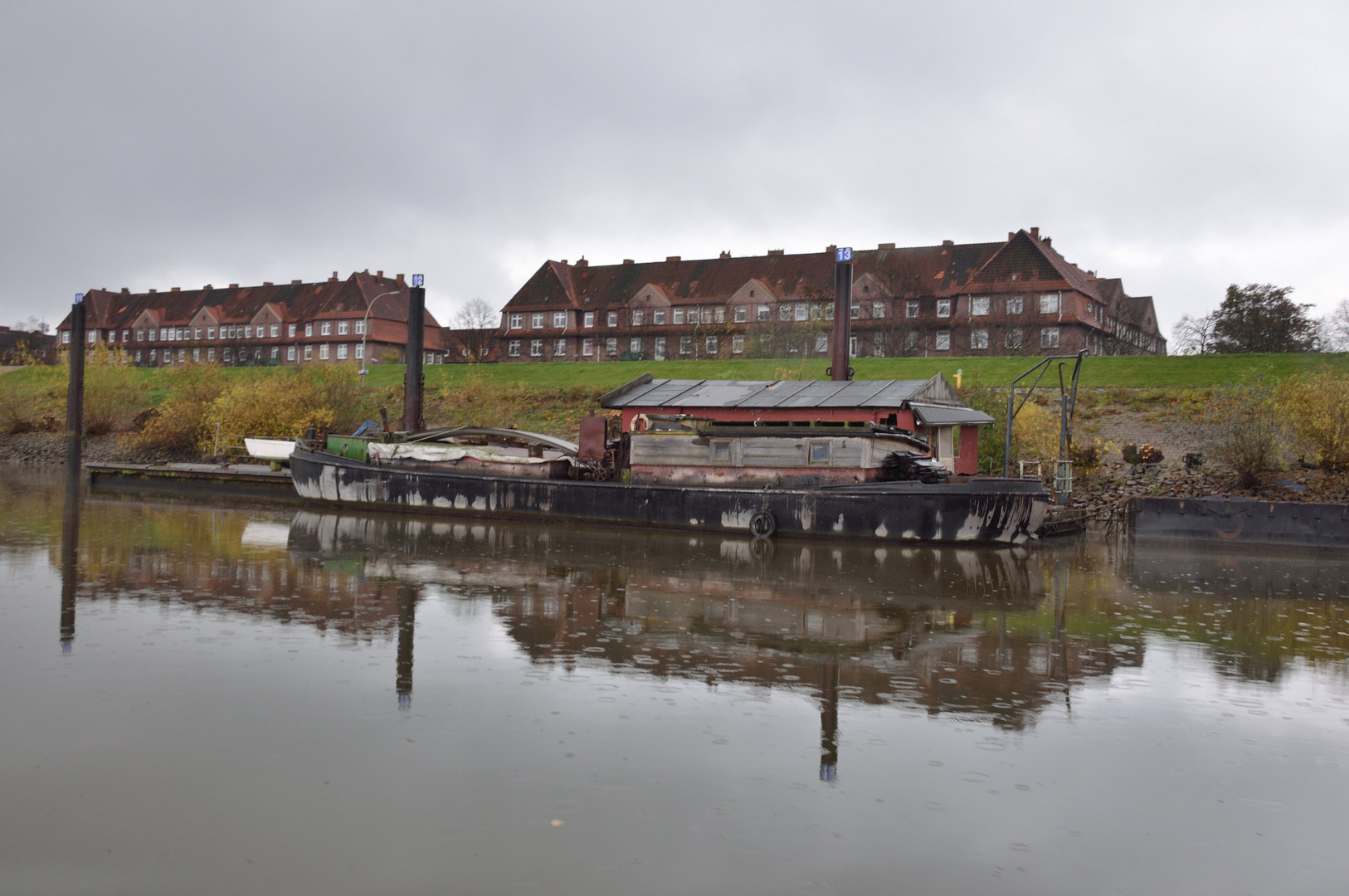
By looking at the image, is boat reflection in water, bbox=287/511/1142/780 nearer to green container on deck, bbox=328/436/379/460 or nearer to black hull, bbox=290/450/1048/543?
black hull, bbox=290/450/1048/543

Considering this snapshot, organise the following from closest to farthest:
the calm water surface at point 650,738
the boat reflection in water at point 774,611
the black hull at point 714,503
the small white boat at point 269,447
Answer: the calm water surface at point 650,738
the boat reflection in water at point 774,611
the black hull at point 714,503
the small white boat at point 269,447

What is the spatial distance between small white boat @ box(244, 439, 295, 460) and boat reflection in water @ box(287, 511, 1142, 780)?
17826 millimetres

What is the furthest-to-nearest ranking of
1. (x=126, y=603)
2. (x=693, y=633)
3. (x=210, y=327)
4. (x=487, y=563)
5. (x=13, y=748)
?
1. (x=210, y=327)
2. (x=487, y=563)
3. (x=126, y=603)
4. (x=693, y=633)
5. (x=13, y=748)

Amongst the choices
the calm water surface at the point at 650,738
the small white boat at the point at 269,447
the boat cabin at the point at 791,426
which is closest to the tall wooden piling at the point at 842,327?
the boat cabin at the point at 791,426

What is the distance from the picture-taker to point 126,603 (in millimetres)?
13641

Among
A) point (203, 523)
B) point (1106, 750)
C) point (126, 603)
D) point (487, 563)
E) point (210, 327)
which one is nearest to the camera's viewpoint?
point (1106, 750)

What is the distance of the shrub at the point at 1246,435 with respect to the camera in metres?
32.5

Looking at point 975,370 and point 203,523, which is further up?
point 975,370

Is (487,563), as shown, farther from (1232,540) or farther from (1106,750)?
(1232,540)

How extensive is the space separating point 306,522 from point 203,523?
2.51 m

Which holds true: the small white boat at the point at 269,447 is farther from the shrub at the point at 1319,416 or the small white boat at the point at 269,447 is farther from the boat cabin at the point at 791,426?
the shrub at the point at 1319,416

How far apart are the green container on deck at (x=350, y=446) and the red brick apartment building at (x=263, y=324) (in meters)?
56.0

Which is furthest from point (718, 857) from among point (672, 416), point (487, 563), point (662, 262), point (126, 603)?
point (662, 262)

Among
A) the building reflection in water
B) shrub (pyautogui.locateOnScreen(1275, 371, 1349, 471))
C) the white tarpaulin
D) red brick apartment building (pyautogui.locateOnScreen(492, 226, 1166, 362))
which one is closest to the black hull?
the white tarpaulin
